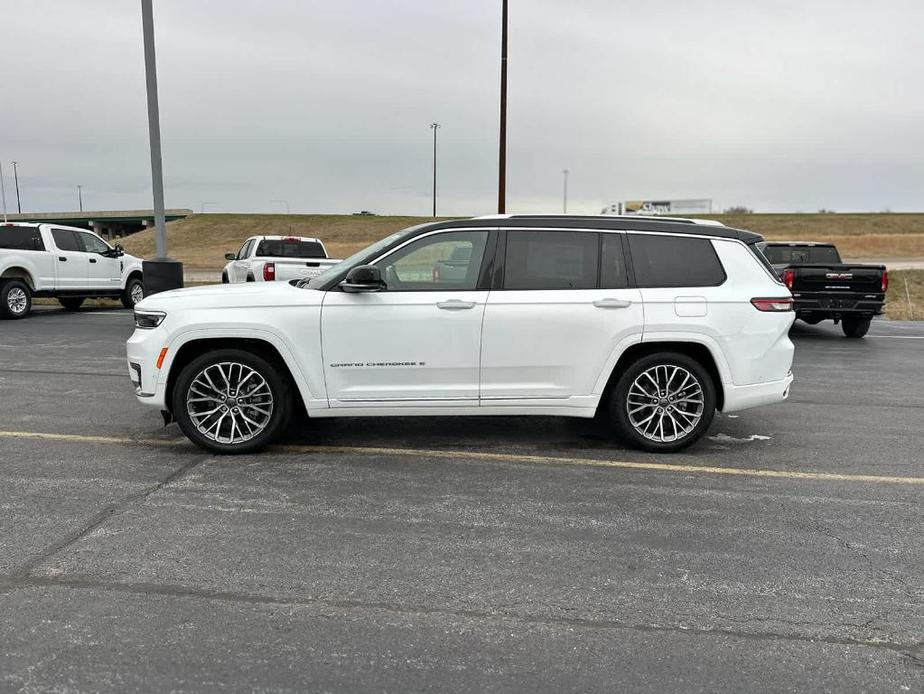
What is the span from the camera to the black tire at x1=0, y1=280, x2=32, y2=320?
47.6 ft

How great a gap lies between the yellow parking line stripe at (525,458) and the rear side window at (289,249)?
10034 mm

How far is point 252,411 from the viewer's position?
18.1ft

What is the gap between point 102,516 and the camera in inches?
169

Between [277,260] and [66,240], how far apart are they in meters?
5.73

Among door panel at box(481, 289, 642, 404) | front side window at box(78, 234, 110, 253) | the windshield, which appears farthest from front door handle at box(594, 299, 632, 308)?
front side window at box(78, 234, 110, 253)

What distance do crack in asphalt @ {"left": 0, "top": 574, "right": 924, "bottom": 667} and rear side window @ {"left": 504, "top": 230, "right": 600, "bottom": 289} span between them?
9.32 feet

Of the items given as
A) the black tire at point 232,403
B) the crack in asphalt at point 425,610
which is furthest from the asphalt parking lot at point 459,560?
the black tire at point 232,403

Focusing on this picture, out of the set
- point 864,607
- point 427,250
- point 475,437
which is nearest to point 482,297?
point 427,250

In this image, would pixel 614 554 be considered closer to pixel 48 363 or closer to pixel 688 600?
→ pixel 688 600

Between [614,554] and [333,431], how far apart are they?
3138 mm

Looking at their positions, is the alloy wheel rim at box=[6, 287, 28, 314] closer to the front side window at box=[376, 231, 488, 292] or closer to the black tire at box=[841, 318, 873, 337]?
the front side window at box=[376, 231, 488, 292]

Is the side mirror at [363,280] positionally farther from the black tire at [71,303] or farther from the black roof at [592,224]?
the black tire at [71,303]

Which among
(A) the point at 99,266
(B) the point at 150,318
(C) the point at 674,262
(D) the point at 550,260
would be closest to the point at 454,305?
(D) the point at 550,260

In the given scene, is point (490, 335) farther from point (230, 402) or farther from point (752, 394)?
point (752, 394)
